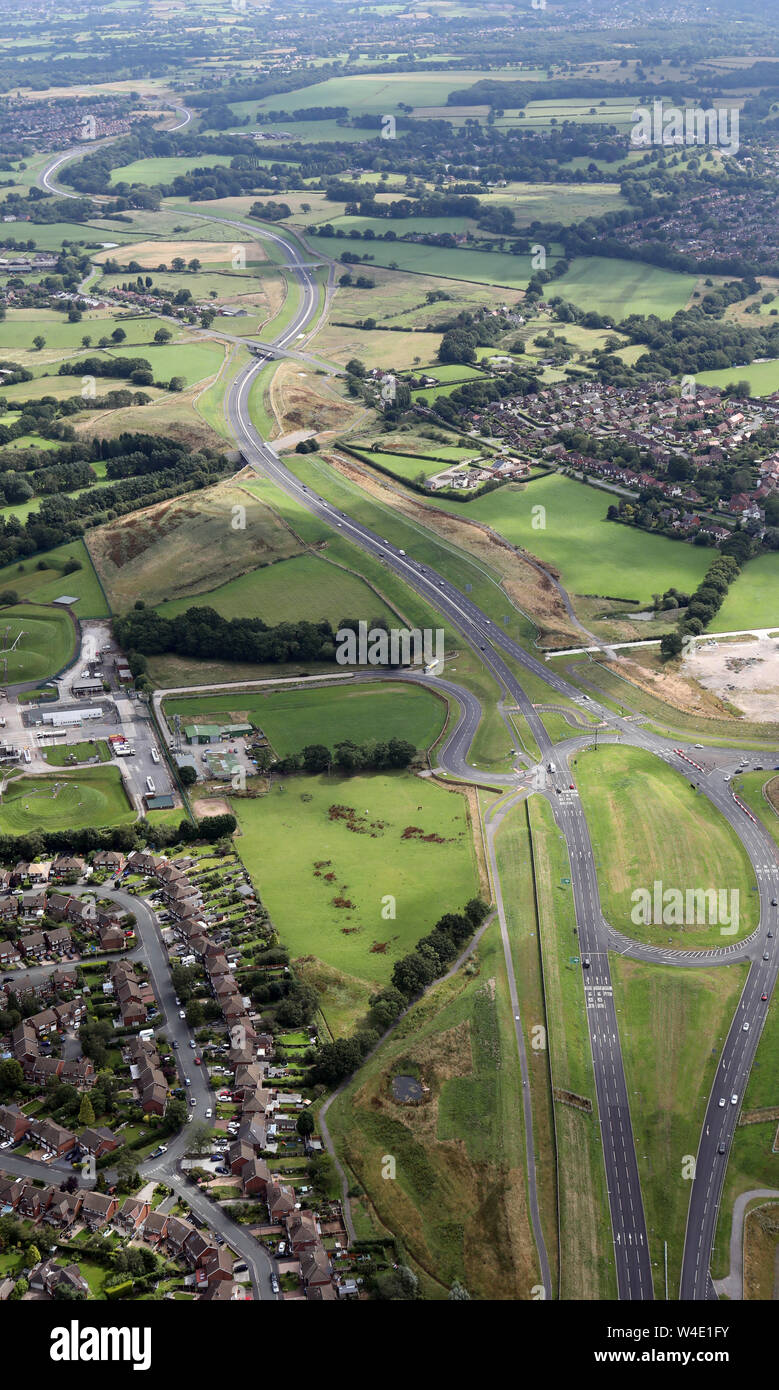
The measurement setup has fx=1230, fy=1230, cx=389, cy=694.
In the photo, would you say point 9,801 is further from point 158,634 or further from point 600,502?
point 600,502

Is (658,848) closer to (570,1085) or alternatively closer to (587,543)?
(570,1085)

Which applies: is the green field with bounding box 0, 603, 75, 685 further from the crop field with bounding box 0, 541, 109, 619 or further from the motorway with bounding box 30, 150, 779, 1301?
the motorway with bounding box 30, 150, 779, 1301

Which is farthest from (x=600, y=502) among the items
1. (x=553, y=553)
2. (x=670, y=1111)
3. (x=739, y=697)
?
(x=670, y=1111)

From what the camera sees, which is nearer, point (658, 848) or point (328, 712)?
point (658, 848)

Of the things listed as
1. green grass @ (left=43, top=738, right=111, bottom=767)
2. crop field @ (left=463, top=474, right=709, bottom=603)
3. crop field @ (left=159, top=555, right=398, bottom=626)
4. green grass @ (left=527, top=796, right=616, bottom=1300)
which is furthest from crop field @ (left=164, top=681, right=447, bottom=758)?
crop field @ (left=463, top=474, right=709, bottom=603)

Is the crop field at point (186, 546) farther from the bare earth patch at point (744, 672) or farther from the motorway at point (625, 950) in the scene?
the bare earth patch at point (744, 672)

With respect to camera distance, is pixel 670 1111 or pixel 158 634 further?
pixel 158 634

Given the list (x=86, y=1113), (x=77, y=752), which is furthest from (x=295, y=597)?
(x=86, y=1113)
